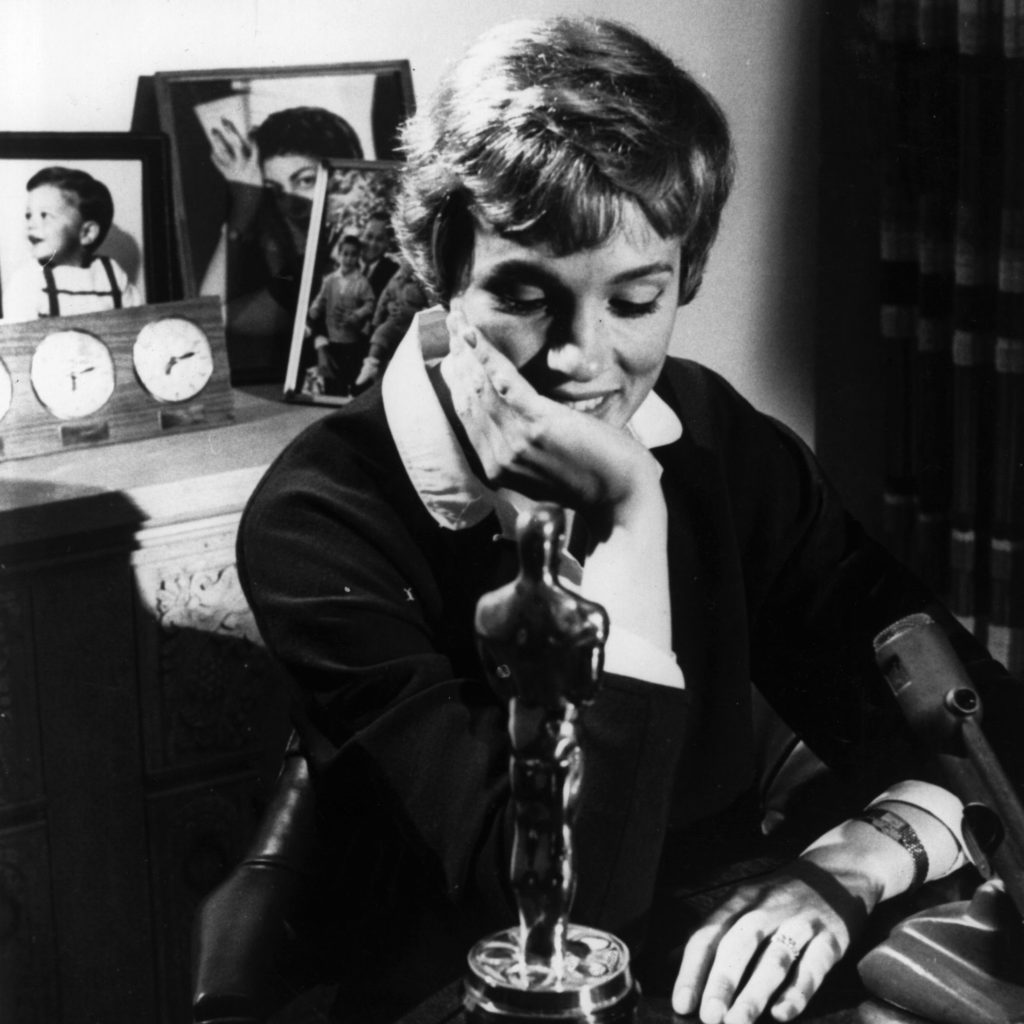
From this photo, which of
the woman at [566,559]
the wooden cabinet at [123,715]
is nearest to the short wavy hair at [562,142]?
the woman at [566,559]

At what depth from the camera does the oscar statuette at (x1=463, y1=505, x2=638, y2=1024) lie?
0.64 meters

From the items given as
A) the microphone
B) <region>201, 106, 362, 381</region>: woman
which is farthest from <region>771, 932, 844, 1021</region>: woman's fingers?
<region>201, 106, 362, 381</region>: woman

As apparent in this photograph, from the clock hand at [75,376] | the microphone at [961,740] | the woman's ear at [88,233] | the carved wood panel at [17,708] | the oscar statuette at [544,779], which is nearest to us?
the oscar statuette at [544,779]

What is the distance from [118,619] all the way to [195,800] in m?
0.24

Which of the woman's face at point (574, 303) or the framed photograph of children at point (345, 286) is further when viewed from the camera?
the framed photograph of children at point (345, 286)

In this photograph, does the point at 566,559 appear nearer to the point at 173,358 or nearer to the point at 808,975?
the point at 808,975

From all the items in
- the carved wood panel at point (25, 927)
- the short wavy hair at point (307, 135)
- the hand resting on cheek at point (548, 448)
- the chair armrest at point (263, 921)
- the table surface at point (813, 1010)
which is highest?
the short wavy hair at point (307, 135)

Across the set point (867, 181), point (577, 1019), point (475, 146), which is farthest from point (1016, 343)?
point (577, 1019)

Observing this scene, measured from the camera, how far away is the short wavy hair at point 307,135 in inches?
70.9

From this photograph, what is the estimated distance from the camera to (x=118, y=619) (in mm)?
1548

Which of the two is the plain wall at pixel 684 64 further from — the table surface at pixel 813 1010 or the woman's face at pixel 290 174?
the table surface at pixel 813 1010

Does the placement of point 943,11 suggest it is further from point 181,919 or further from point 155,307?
point 181,919

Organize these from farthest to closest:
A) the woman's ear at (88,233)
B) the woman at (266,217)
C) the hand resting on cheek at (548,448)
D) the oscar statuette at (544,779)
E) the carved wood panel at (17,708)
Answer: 1. the woman at (266,217)
2. the woman's ear at (88,233)
3. the carved wood panel at (17,708)
4. the hand resting on cheek at (548,448)
5. the oscar statuette at (544,779)

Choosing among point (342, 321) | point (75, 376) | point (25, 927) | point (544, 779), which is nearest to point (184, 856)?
point (25, 927)
